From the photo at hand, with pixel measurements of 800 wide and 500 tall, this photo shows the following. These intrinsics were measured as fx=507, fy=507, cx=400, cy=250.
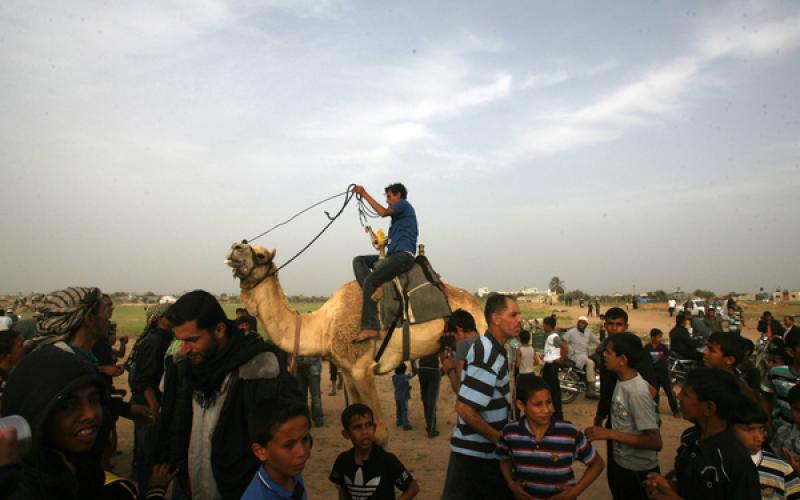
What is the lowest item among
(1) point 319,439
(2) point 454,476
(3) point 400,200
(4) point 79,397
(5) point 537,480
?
(1) point 319,439

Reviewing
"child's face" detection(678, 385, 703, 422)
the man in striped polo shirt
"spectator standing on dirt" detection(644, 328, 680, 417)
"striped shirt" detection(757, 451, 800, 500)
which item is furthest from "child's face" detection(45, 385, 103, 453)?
"spectator standing on dirt" detection(644, 328, 680, 417)

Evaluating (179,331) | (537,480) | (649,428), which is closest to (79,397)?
(179,331)

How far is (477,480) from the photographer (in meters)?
3.69

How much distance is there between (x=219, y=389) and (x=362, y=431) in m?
1.31

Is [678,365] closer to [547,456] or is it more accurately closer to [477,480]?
[477,480]

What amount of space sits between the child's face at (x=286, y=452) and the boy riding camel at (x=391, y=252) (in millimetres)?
4093

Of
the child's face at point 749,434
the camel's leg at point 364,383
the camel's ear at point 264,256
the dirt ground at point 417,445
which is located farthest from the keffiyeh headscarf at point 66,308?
the child's face at point 749,434

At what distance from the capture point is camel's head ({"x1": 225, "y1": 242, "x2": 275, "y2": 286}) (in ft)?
22.2

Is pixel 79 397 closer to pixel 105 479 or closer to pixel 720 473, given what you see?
pixel 105 479

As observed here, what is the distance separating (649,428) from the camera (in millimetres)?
3781

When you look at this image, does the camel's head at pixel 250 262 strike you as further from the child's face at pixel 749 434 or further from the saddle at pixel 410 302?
the child's face at pixel 749 434

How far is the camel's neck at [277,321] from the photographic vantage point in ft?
22.8

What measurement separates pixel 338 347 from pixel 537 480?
3.90 metres

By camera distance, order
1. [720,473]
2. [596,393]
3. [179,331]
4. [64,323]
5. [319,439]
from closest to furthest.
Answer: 1. [720,473]
2. [179,331]
3. [64,323]
4. [319,439]
5. [596,393]
